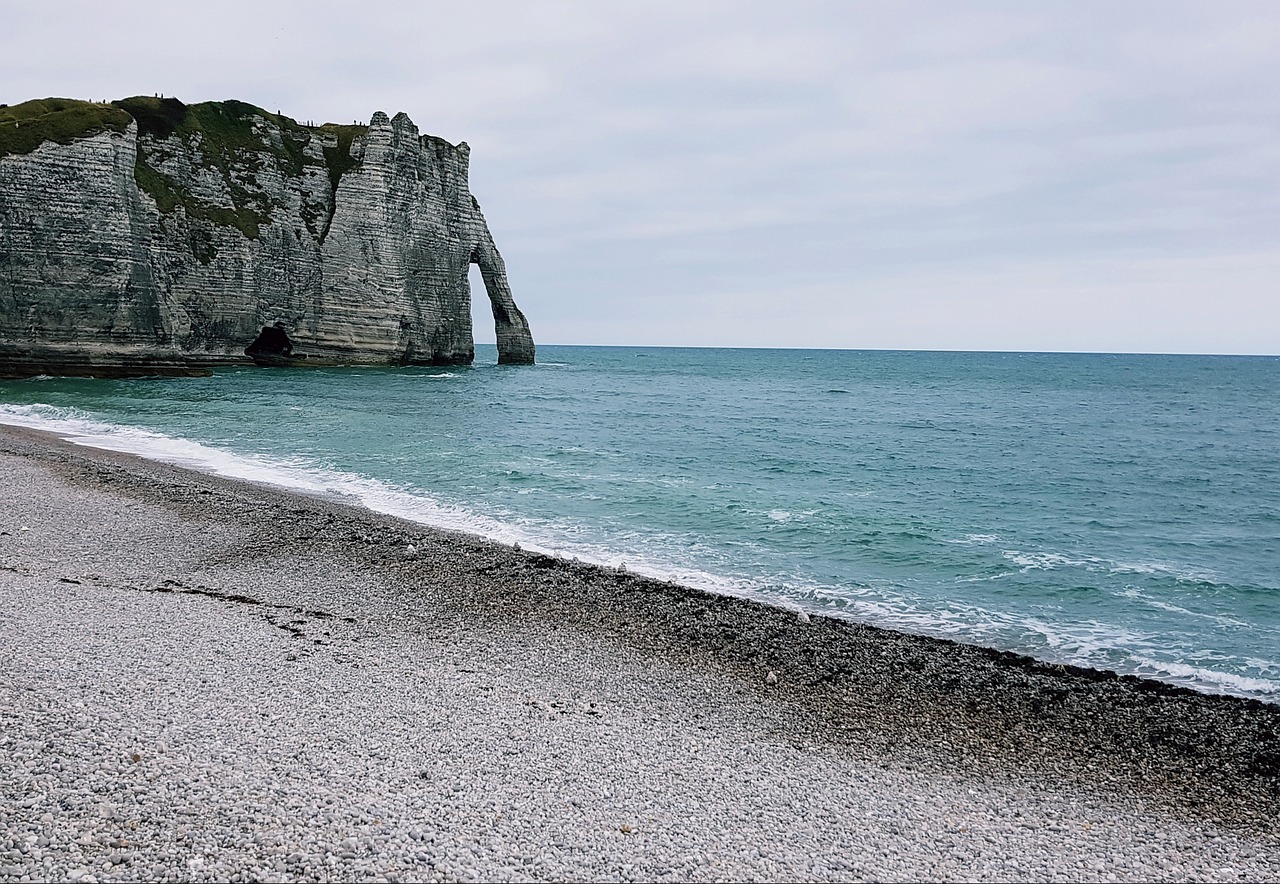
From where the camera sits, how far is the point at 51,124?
52.9 m

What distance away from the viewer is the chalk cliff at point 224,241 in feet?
171

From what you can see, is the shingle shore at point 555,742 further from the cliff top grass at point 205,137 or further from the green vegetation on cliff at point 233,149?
the green vegetation on cliff at point 233,149

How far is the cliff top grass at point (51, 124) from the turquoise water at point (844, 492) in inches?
614

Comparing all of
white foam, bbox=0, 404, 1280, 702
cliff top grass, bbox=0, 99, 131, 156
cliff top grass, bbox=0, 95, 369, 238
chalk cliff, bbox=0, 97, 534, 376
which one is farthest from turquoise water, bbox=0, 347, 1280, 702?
cliff top grass, bbox=0, 95, 369, 238

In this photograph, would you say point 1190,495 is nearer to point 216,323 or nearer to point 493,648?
point 493,648

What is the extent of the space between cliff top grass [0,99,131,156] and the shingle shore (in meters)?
52.2

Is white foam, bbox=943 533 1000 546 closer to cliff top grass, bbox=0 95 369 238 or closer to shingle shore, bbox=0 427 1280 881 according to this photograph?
shingle shore, bbox=0 427 1280 881

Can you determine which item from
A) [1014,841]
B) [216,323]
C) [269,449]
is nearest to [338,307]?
[216,323]

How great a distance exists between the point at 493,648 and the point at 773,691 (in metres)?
3.74

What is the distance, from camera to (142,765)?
6.75 metres

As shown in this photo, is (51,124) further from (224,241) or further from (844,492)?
(844,492)

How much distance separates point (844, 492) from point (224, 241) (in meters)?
56.5

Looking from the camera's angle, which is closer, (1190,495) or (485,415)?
(1190,495)

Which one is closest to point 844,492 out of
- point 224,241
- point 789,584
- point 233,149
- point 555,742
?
point 789,584
